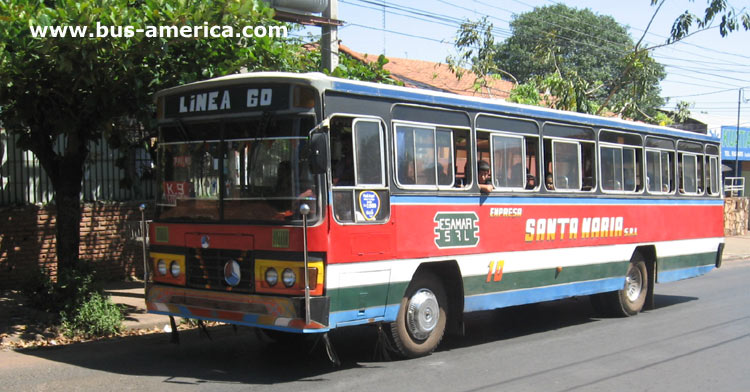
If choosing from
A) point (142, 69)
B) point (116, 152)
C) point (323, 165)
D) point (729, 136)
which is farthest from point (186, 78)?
point (729, 136)

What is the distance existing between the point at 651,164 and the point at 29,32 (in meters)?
9.65

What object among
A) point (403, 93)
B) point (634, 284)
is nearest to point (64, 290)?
point (403, 93)

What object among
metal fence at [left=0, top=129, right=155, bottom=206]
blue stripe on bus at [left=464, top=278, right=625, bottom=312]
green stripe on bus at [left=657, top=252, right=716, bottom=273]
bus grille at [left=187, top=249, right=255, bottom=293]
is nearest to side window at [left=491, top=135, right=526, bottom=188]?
blue stripe on bus at [left=464, top=278, right=625, bottom=312]

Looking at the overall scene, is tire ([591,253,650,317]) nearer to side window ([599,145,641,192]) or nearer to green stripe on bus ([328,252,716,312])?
green stripe on bus ([328,252,716,312])

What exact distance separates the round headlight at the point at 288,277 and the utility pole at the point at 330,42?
8044 mm

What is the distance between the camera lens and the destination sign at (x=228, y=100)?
7.39 meters

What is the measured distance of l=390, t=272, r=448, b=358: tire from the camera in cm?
817

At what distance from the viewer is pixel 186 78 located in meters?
9.67

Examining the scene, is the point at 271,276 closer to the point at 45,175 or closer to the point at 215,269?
Answer: the point at 215,269

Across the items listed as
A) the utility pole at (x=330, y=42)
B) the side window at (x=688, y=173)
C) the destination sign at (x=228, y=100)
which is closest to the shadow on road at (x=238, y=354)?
the destination sign at (x=228, y=100)

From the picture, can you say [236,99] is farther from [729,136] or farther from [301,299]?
[729,136]

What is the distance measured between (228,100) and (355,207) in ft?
5.68

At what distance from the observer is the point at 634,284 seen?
1243 cm

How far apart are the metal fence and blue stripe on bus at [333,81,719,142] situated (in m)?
5.12
